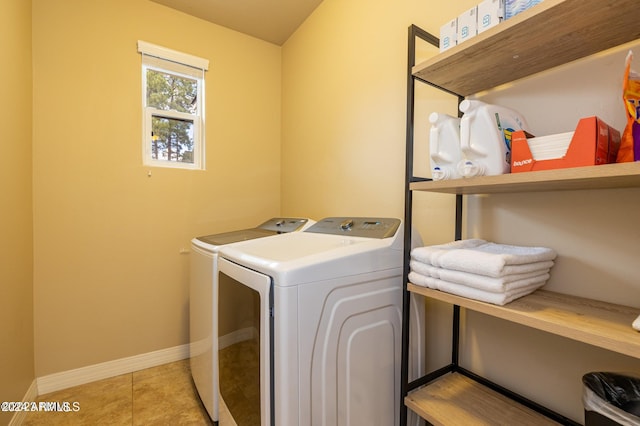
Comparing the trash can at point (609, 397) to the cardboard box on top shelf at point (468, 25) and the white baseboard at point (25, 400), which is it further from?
the white baseboard at point (25, 400)

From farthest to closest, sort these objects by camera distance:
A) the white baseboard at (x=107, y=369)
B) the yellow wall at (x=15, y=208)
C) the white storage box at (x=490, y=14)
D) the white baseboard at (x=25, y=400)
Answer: the white baseboard at (x=107, y=369) < the white baseboard at (x=25, y=400) < the yellow wall at (x=15, y=208) < the white storage box at (x=490, y=14)

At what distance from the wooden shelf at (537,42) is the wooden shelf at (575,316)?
714 mm

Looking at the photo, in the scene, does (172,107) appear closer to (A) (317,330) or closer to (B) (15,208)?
(B) (15,208)

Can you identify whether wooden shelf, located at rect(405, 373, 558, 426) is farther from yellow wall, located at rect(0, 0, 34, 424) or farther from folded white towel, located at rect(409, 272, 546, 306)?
yellow wall, located at rect(0, 0, 34, 424)

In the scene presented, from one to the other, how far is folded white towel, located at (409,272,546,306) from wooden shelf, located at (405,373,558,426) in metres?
0.41

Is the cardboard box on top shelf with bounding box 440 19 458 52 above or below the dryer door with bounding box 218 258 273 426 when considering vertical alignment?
above

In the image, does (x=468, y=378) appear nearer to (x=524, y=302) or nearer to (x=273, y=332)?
(x=524, y=302)

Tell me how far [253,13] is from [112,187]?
1679 mm

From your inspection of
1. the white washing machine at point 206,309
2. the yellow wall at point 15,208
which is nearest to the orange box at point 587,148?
the white washing machine at point 206,309

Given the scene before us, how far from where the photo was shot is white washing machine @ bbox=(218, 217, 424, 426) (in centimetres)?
89

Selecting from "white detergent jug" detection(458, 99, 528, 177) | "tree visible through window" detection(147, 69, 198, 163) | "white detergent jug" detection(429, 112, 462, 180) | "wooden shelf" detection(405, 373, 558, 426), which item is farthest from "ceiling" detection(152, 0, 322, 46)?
"wooden shelf" detection(405, 373, 558, 426)

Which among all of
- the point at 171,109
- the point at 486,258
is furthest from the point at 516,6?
the point at 171,109

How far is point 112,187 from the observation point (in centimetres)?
204

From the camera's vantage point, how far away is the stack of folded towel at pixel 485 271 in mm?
775
